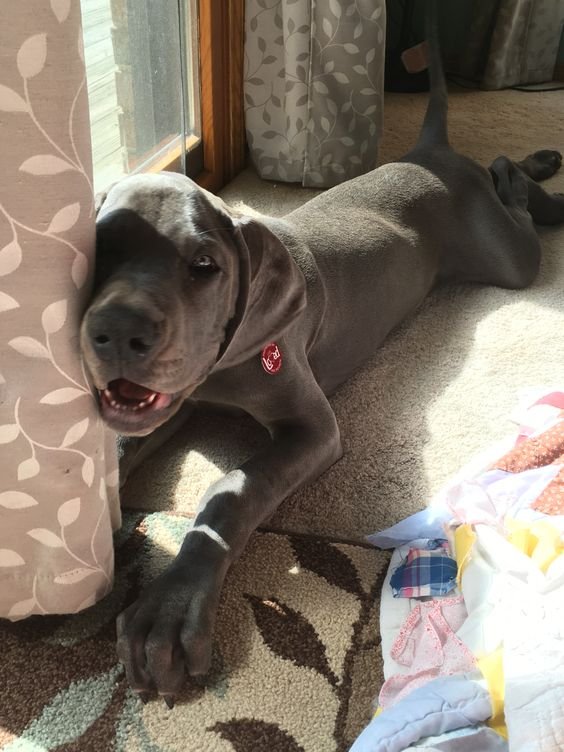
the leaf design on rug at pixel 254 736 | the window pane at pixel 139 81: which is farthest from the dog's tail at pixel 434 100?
the leaf design on rug at pixel 254 736

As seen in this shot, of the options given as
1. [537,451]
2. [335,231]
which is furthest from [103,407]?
[335,231]

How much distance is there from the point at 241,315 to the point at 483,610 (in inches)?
25.0

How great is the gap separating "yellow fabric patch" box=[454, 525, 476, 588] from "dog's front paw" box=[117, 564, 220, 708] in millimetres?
414

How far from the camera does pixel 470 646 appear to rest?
1200mm

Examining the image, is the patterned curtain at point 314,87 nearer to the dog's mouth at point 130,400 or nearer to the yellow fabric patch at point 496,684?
the dog's mouth at point 130,400

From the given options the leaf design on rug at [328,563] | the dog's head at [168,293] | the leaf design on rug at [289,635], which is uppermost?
the dog's head at [168,293]

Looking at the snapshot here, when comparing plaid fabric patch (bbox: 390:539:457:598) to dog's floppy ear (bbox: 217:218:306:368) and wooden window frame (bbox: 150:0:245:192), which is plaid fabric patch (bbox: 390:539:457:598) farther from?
wooden window frame (bbox: 150:0:245:192)

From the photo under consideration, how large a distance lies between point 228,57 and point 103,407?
2014 mm

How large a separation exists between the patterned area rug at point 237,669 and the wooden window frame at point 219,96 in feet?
5.27

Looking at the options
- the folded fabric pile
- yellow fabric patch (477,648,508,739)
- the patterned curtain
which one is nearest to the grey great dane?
the folded fabric pile

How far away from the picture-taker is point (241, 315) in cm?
143

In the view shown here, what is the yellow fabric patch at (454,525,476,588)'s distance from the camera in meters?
1.34

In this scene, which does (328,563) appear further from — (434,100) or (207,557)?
(434,100)

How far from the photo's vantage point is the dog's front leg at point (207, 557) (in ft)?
3.97
